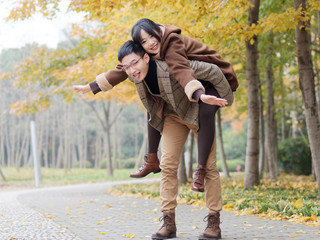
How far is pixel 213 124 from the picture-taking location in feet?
11.5

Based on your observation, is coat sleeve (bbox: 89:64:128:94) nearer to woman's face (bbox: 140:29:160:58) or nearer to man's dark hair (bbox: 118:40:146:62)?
man's dark hair (bbox: 118:40:146:62)

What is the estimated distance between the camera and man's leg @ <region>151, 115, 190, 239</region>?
12.2 feet

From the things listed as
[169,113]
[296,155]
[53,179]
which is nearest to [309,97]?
[169,113]

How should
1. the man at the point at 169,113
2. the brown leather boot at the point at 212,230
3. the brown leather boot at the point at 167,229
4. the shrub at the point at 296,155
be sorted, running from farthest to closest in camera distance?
the shrub at the point at 296,155, the brown leather boot at the point at 167,229, the brown leather boot at the point at 212,230, the man at the point at 169,113

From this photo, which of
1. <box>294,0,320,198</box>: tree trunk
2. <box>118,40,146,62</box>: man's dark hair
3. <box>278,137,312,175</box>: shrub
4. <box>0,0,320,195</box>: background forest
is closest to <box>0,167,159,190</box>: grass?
<box>0,0,320,195</box>: background forest

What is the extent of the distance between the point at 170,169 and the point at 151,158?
0.25 m

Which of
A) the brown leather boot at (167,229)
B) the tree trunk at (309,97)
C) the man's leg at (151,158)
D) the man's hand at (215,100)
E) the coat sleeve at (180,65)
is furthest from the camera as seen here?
the tree trunk at (309,97)

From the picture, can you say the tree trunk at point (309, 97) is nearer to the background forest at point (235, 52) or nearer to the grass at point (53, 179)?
the background forest at point (235, 52)

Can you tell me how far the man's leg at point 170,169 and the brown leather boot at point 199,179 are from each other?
0.33 meters

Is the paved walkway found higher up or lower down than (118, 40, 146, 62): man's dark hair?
lower down

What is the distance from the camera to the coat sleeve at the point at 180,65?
310cm

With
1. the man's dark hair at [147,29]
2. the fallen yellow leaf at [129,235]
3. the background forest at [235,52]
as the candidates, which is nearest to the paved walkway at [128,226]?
the fallen yellow leaf at [129,235]

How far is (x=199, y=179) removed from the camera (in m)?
3.40

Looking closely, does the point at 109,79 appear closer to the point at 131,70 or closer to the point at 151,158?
the point at 131,70
